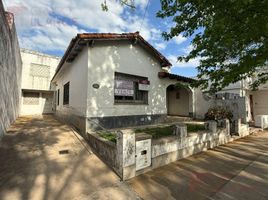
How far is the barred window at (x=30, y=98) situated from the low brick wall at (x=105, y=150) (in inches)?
644

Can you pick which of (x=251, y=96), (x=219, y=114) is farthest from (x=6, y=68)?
(x=251, y=96)

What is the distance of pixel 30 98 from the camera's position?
1838cm

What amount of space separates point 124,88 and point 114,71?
946 mm

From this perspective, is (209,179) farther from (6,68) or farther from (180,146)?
(6,68)

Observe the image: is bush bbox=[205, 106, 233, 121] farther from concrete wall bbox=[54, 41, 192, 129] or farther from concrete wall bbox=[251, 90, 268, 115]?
concrete wall bbox=[251, 90, 268, 115]

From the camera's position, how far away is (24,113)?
17.6 metres

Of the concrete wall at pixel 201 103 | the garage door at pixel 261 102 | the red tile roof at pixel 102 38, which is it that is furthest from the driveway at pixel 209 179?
the garage door at pixel 261 102

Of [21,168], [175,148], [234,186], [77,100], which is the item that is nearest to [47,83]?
[77,100]

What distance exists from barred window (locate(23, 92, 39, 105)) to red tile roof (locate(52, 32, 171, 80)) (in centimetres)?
1293

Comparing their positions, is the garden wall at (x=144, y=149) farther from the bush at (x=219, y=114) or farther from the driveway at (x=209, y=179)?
the bush at (x=219, y=114)

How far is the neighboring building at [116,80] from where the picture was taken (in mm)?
6434

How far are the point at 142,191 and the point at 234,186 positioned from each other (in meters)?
2.11

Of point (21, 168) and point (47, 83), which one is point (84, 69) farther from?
point (47, 83)

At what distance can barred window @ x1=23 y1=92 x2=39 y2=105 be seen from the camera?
18.0 metres
